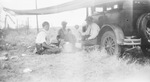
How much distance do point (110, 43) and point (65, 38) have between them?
2.96 metres

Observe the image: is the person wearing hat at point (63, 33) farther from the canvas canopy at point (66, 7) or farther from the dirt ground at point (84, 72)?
the dirt ground at point (84, 72)

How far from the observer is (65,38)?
8391mm

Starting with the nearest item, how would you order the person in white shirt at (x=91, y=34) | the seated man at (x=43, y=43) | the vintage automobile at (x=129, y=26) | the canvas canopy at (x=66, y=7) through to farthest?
the vintage automobile at (x=129, y=26)
the canvas canopy at (x=66, y=7)
the person in white shirt at (x=91, y=34)
the seated man at (x=43, y=43)

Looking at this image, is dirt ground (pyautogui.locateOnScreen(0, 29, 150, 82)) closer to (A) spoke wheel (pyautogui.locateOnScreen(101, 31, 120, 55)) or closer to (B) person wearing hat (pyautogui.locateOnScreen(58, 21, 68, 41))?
(A) spoke wheel (pyautogui.locateOnScreen(101, 31, 120, 55))

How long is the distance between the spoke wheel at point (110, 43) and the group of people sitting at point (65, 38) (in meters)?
0.47

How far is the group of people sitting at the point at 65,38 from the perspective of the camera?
6668 millimetres

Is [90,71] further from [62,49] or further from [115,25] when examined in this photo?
[62,49]

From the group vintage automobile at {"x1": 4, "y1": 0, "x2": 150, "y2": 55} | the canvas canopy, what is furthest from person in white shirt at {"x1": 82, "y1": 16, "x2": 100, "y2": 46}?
the canvas canopy

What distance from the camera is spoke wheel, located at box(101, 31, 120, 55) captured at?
18.1 feet

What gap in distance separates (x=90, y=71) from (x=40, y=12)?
516 cm

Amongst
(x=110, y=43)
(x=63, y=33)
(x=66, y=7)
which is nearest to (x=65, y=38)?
(x=63, y=33)

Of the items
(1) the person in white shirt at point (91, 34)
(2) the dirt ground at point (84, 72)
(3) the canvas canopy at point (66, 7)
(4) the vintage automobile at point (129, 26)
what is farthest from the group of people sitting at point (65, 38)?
(2) the dirt ground at point (84, 72)

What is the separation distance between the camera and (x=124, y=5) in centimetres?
537

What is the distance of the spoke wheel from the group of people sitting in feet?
1.55
